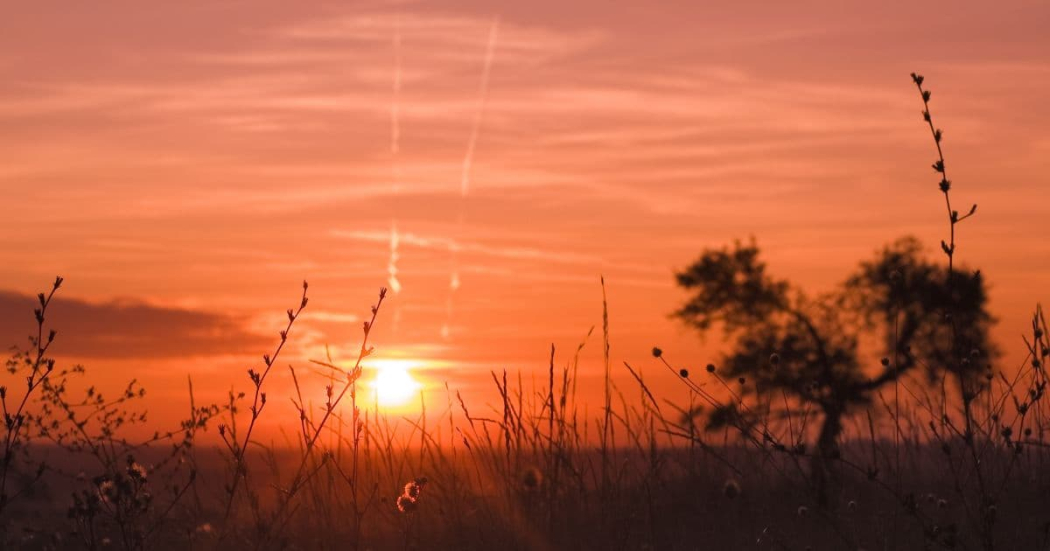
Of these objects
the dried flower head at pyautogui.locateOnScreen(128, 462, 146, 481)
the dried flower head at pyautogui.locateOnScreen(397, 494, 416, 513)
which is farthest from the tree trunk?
the dried flower head at pyautogui.locateOnScreen(128, 462, 146, 481)

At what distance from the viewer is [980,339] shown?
22656 millimetres

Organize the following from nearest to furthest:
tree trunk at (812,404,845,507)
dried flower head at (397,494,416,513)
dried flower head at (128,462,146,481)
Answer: tree trunk at (812,404,845,507) → dried flower head at (128,462,146,481) → dried flower head at (397,494,416,513)

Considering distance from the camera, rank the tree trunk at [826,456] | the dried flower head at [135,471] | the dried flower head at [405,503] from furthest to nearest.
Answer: the dried flower head at [405,503] < the dried flower head at [135,471] < the tree trunk at [826,456]

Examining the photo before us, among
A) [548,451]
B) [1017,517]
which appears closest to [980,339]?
[1017,517]

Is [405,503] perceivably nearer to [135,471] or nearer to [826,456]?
[135,471]

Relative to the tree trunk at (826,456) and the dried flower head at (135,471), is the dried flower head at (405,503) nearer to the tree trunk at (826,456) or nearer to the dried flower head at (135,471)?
the dried flower head at (135,471)

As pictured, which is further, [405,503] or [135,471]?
[405,503]

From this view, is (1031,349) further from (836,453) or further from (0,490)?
(0,490)

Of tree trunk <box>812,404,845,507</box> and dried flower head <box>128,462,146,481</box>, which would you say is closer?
tree trunk <box>812,404,845,507</box>

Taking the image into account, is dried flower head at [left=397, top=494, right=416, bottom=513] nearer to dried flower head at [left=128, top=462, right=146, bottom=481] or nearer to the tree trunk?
dried flower head at [left=128, top=462, right=146, bottom=481]

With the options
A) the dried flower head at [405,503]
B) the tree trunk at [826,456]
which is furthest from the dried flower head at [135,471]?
the tree trunk at [826,456]

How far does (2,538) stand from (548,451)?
4.74m

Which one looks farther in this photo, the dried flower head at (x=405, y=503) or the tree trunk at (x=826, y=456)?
the dried flower head at (x=405, y=503)

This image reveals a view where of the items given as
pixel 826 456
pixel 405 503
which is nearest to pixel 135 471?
pixel 405 503
